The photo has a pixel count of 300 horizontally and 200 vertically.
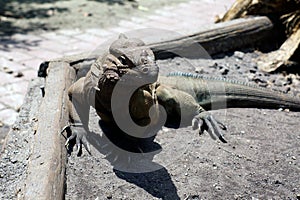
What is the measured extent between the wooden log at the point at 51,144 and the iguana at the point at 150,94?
0.12 meters

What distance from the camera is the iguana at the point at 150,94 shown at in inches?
103

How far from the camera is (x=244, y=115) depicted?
391cm

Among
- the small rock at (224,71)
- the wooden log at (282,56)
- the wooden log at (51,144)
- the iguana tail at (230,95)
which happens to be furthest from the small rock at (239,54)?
the wooden log at (51,144)

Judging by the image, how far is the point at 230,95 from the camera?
3979mm

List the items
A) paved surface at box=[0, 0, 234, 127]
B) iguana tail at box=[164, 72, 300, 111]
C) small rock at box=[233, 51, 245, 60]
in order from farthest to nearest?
small rock at box=[233, 51, 245, 60], paved surface at box=[0, 0, 234, 127], iguana tail at box=[164, 72, 300, 111]

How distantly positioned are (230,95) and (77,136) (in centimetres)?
152

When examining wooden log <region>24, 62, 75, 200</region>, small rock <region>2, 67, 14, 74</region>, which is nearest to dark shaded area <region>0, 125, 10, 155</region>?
wooden log <region>24, 62, 75, 200</region>

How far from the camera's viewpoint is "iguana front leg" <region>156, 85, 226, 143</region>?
3477 mm

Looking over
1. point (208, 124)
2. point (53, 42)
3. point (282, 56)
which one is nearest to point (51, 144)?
point (208, 124)

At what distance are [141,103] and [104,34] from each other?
4.01 m

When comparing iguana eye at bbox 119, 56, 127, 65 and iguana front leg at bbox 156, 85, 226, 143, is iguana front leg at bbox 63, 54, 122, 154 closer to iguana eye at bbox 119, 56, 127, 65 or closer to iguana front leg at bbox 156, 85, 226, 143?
iguana eye at bbox 119, 56, 127, 65

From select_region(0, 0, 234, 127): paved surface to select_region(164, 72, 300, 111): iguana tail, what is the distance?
50.5 inches

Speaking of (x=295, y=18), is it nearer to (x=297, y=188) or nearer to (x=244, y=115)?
(x=244, y=115)

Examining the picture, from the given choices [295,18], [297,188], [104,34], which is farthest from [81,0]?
[297,188]
